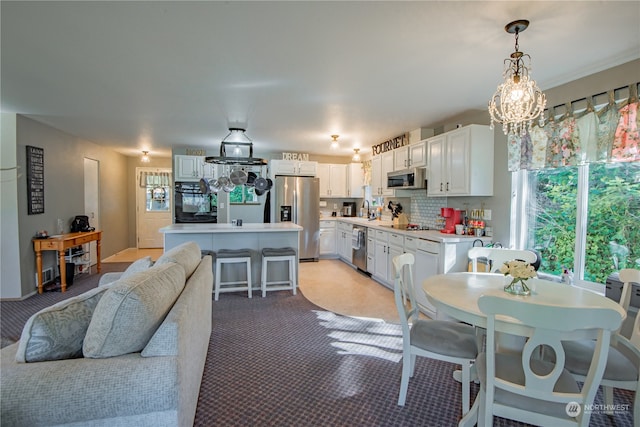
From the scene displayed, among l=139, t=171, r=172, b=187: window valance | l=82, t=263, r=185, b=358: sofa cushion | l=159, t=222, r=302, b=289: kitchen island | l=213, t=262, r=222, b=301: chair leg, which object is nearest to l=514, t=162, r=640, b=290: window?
l=159, t=222, r=302, b=289: kitchen island

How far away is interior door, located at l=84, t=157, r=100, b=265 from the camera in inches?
237

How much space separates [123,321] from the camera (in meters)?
1.35

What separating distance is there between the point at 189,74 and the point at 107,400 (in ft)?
8.18

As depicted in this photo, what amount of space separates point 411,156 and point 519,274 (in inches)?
120

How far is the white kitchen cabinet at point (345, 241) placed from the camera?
6129mm

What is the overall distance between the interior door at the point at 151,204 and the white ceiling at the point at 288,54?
3.87m

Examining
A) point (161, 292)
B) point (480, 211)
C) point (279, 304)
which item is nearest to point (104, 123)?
point (279, 304)

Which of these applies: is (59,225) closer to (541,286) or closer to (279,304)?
(279,304)

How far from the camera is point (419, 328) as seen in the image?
213 cm

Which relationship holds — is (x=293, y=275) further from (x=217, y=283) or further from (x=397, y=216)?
(x=397, y=216)

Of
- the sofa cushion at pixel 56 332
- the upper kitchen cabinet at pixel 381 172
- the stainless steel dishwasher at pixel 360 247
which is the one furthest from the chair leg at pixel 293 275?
the sofa cushion at pixel 56 332

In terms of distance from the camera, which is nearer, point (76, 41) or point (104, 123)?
point (76, 41)

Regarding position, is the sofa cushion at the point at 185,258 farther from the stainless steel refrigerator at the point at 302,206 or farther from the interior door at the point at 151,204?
the interior door at the point at 151,204

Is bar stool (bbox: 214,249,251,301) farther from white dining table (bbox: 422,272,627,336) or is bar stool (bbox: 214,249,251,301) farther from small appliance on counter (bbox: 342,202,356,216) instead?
small appliance on counter (bbox: 342,202,356,216)
